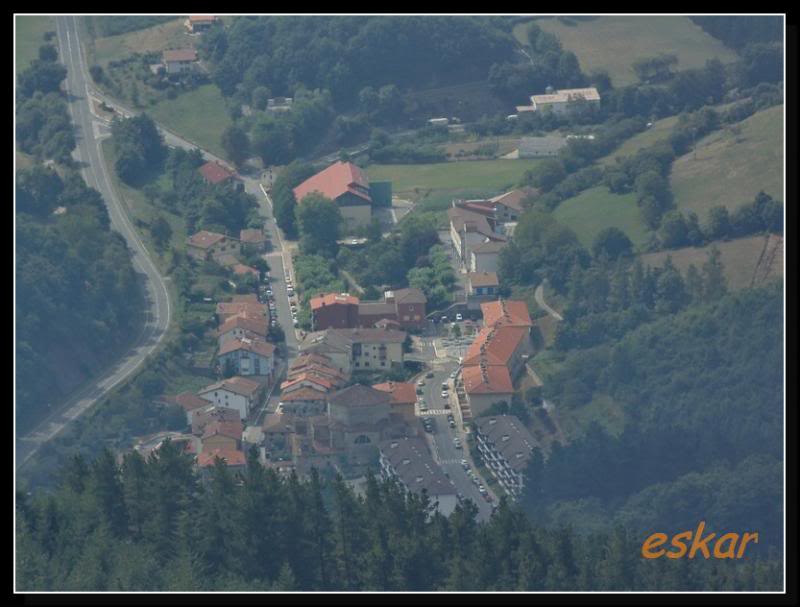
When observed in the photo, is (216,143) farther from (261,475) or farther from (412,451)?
(261,475)

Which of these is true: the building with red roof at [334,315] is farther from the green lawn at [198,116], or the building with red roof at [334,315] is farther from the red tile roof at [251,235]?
the green lawn at [198,116]

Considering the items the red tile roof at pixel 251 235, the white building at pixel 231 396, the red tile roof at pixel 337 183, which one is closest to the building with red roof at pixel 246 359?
the white building at pixel 231 396

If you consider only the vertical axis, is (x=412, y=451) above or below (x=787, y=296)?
below

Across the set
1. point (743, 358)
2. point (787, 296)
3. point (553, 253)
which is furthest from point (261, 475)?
point (553, 253)

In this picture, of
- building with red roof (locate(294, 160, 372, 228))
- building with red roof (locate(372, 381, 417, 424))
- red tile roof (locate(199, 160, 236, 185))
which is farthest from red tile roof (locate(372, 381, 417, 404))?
red tile roof (locate(199, 160, 236, 185))

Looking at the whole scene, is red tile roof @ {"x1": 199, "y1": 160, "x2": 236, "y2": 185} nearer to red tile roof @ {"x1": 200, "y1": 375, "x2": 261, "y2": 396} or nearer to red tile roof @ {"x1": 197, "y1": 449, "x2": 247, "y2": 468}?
red tile roof @ {"x1": 200, "y1": 375, "x2": 261, "y2": 396}
